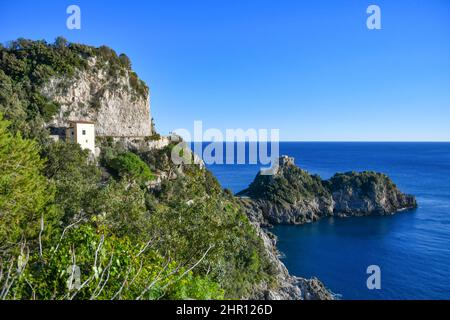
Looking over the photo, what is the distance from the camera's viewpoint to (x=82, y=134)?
35.8 m

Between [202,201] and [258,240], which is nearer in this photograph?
[202,201]

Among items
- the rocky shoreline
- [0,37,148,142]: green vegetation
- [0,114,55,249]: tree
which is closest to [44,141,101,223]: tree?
[0,114,55,249]: tree

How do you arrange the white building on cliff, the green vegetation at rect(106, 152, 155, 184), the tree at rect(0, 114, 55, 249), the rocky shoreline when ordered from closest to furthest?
the tree at rect(0, 114, 55, 249) → the green vegetation at rect(106, 152, 155, 184) → the white building on cliff → the rocky shoreline

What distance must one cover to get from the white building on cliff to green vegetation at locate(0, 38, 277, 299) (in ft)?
6.72

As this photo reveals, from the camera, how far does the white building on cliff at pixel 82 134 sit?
1390 inches

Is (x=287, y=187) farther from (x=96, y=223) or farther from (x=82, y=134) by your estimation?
(x=96, y=223)

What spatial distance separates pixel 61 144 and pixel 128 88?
20953mm

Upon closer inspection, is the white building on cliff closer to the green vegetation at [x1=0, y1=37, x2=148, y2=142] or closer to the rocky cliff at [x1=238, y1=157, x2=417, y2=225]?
the green vegetation at [x1=0, y1=37, x2=148, y2=142]

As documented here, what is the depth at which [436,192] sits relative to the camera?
82.8m

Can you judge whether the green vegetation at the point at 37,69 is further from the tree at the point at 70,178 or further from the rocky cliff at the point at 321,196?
the rocky cliff at the point at 321,196

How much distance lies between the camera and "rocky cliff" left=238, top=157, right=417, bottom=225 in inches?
2630
